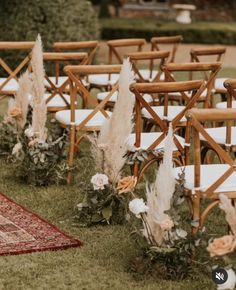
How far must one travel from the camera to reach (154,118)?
7074 mm

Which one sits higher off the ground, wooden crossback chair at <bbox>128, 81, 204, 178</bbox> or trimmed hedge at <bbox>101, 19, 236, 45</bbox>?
trimmed hedge at <bbox>101, 19, 236, 45</bbox>

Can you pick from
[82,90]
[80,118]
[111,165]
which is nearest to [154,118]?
[111,165]

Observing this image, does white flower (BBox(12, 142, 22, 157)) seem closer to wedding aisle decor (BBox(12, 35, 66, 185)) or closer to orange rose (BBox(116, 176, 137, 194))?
wedding aisle decor (BBox(12, 35, 66, 185))

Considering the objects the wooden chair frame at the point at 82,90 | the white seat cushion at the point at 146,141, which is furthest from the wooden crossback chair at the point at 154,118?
the wooden chair frame at the point at 82,90

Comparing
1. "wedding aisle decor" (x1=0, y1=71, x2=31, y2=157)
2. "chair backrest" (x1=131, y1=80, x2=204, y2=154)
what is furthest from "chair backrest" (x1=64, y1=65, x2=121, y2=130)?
"chair backrest" (x1=131, y1=80, x2=204, y2=154)

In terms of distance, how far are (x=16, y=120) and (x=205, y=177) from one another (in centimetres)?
306

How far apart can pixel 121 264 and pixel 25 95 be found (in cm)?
284

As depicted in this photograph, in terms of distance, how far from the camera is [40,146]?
793 centimetres

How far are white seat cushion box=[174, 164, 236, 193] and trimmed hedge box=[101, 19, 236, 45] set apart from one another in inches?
585

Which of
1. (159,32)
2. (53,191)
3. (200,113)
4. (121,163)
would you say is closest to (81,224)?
(121,163)

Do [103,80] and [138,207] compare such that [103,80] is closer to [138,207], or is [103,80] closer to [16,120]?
[16,120]

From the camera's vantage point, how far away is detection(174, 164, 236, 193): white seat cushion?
19.6 ft

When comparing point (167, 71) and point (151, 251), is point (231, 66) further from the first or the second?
point (151, 251)

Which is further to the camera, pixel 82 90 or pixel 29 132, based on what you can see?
pixel 29 132
